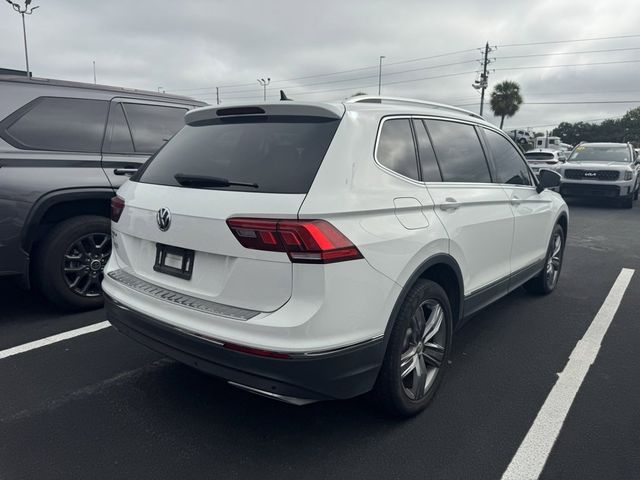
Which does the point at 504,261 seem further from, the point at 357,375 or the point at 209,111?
the point at 209,111

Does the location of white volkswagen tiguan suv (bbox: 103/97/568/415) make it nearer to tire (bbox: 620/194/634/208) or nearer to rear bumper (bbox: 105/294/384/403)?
rear bumper (bbox: 105/294/384/403)

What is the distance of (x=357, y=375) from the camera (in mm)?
2354

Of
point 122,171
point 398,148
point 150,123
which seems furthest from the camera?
point 150,123

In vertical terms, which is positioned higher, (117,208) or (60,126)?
(60,126)

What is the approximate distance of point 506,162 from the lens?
4.19 m

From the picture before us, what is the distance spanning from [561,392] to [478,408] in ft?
2.15

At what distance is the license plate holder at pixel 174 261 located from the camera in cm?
249

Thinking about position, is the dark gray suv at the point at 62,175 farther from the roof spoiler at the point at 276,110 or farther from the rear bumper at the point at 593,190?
the rear bumper at the point at 593,190

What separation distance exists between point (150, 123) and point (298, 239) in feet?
11.4

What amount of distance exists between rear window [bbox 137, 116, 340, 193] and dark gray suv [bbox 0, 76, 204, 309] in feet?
4.77

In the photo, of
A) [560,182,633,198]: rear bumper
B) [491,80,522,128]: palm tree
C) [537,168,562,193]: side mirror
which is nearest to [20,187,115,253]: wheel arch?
[537,168,562,193]: side mirror

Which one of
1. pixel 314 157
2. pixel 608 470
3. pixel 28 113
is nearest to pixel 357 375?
pixel 314 157

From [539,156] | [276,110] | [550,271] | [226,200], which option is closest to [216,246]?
[226,200]

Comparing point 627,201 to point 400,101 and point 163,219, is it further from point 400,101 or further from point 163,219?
point 163,219
